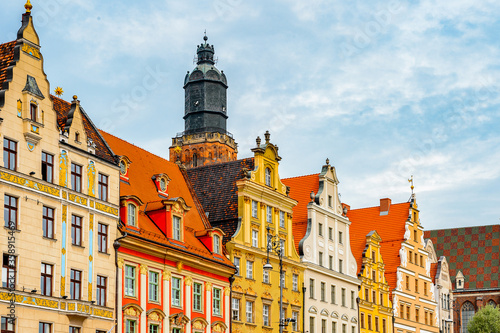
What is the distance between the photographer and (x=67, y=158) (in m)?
42.0

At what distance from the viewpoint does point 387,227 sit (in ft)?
285

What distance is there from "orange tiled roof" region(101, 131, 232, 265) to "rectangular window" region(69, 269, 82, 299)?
5.69 m

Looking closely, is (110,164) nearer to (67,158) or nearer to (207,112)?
(67,158)

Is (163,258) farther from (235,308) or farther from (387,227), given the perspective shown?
(387,227)

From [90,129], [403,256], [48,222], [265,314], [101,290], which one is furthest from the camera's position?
[403,256]

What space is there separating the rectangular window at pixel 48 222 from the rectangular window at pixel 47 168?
139 centimetres

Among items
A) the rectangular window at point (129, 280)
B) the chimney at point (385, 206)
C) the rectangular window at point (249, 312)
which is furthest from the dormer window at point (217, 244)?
the chimney at point (385, 206)

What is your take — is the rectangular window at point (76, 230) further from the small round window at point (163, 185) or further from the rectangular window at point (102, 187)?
the small round window at point (163, 185)

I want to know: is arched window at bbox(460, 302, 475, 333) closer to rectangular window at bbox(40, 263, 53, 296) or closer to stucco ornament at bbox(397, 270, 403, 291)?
stucco ornament at bbox(397, 270, 403, 291)

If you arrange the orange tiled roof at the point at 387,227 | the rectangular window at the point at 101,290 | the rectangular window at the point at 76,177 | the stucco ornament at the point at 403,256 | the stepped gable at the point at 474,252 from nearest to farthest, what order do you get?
the rectangular window at the point at 76,177 → the rectangular window at the point at 101,290 → the orange tiled roof at the point at 387,227 → the stucco ornament at the point at 403,256 → the stepped gable at the point at 474,252

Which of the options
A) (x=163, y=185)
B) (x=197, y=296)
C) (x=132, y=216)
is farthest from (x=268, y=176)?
(x=132, y=216)

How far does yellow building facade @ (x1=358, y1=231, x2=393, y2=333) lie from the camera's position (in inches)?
2857

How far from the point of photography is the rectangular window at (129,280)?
4491 cm

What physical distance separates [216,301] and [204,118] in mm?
90415
